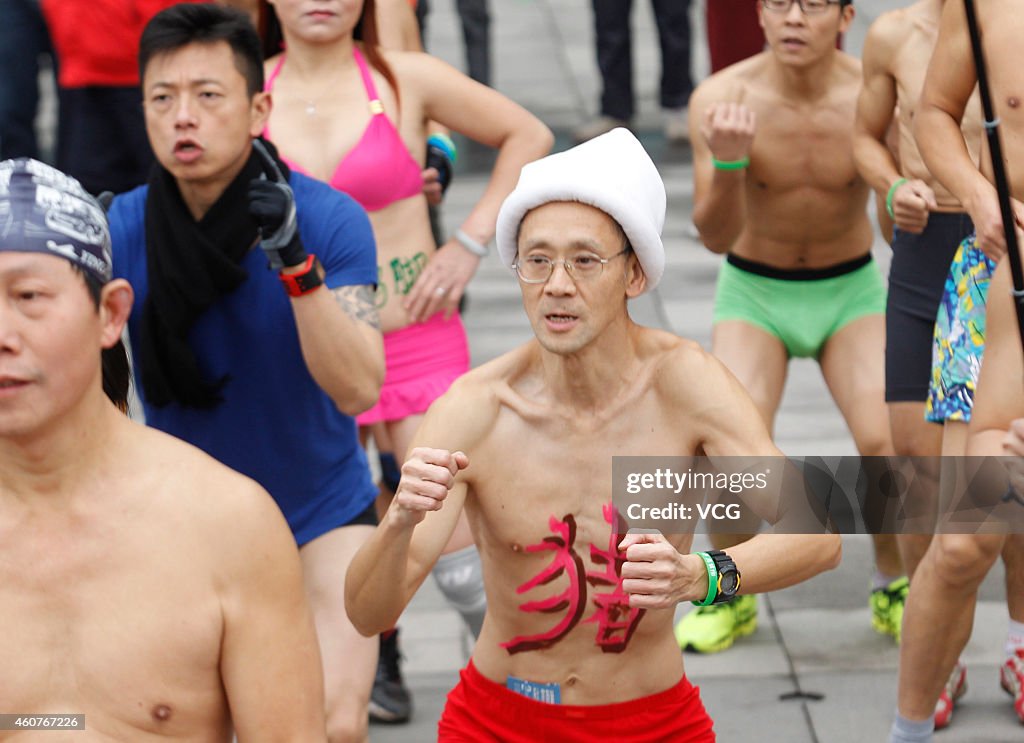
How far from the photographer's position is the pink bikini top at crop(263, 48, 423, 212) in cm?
500

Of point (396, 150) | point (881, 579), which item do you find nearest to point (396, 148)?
point (396, 150)

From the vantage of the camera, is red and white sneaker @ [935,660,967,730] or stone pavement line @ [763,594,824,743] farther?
stone pavement line @ [763,594,824,743]

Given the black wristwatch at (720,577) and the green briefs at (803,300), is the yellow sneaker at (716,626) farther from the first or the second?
the black wristwatch at (720,577)

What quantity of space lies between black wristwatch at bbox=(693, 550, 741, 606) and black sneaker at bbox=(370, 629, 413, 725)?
2.06 m

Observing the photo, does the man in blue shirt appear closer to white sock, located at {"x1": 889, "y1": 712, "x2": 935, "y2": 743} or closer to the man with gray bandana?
the man with gray bandana

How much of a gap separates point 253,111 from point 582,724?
5.60 ft

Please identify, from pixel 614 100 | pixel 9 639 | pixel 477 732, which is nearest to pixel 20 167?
pixel 9 639

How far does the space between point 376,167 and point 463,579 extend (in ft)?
3.82

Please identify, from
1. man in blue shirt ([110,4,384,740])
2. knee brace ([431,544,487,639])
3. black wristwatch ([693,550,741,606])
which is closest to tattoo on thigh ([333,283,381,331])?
man in blue shirt ([110,4,384,740])

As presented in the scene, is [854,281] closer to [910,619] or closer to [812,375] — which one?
[910,619]

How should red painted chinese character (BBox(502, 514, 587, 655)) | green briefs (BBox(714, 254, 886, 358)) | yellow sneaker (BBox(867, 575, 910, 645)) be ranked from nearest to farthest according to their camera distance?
red painted chinese character (BBox(502, 514, 587, 655)) → yellow sneaker (BBox(867, 575, 910, 645)) → green briefs (BBox(714, 254, 886, 358))

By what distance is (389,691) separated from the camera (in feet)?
17.0

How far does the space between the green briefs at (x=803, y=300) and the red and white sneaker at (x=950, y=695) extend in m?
1.17

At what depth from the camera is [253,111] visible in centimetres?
431
